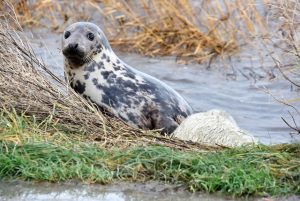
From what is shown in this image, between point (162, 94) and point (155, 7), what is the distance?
13.0 feet

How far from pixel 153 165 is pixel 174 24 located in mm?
6594

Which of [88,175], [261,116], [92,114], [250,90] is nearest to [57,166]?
[88,175]

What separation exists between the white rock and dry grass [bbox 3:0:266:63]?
4.33 m

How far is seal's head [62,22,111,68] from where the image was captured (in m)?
8.81

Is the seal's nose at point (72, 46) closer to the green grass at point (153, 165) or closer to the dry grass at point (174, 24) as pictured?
the green grass at point (153, 165)

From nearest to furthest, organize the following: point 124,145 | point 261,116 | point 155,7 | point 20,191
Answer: point 20,191 < point 124,145 < point 261,116 < point 155,7

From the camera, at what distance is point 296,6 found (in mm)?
8266

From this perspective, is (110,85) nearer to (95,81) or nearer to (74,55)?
(95,81)

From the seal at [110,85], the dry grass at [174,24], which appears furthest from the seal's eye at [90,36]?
the dry grass at [174,24]

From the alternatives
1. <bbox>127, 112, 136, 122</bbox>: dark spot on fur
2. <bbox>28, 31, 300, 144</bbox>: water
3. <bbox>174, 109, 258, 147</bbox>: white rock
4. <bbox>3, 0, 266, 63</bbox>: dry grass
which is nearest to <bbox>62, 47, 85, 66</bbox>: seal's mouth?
<bbox>127, 112, 136, 122</bbox>: dark spot on fur

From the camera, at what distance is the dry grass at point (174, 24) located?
12820 mm

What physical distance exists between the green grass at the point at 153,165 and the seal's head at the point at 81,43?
2036 mm

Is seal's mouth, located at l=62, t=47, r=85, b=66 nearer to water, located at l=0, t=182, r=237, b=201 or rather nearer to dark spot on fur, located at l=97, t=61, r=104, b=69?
dark spot on fur, located at l=97, t=61, r=104, b=69

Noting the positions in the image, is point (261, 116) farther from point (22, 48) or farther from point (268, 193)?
point (268, 193)
